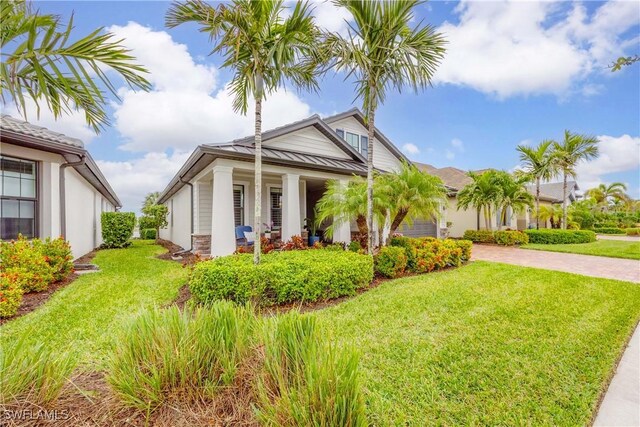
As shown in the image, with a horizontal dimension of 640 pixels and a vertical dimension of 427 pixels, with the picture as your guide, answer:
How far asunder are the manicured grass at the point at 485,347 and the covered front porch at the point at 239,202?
4228 millimetres

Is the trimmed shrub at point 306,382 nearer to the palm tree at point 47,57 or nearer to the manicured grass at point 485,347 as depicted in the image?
the manicured grass at point 485,347

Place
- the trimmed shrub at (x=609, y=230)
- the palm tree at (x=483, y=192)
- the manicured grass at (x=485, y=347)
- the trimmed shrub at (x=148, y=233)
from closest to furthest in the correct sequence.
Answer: the manicured grass at (x=485, y=347) < the palm tree at (x=483, y=192) < the trimmed shrub at (x=148, y=233) < the trimmed shrub at (x=609, y=230)

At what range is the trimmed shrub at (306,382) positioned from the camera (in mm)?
2045

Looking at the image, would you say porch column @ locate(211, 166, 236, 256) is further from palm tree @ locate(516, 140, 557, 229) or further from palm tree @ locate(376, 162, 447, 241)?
palm tree @ locate(516, 140, 557, 229)

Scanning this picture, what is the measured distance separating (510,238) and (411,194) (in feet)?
40.9

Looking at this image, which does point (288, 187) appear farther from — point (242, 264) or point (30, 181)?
point (30, 181)

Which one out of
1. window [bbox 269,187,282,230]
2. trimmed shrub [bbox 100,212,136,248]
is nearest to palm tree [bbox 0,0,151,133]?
window [bbox 269,187,282,230]

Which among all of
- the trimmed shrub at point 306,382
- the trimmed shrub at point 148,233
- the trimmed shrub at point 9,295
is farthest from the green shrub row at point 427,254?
the trimmed shrub at point 148,233

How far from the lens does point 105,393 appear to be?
2596 mm

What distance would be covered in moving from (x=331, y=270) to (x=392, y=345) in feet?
7.56

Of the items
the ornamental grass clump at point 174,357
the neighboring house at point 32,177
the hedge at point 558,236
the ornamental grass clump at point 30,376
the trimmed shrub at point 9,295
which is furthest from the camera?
the hedge at point 558,236

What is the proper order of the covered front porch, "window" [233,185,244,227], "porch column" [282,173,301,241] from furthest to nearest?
"window" [233,185,244,227] < "porch column" [282,173,301,241] < the covered front porch

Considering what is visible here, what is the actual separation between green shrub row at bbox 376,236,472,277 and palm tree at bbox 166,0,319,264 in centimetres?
463

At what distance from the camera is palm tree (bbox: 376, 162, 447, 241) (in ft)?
26.6
